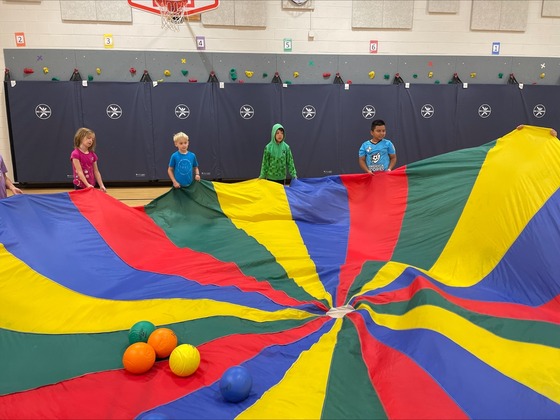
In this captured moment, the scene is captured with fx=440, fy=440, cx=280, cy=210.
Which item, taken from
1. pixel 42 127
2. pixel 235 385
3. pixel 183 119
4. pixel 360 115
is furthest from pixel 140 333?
pixel 360 115

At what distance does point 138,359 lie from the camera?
187 centimetres

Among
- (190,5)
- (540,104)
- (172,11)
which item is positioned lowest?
(540,104)

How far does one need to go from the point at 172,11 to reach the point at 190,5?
417 millimetres

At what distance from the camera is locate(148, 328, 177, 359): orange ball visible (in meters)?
1.98

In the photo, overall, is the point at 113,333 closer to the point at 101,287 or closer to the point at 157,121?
the point at 101,287

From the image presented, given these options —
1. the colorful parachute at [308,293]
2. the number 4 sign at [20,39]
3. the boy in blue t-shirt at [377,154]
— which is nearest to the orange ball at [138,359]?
the colorful parachute at [308,293]

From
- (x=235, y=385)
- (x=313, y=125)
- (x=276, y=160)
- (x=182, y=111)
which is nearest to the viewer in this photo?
(x=235, y=385)

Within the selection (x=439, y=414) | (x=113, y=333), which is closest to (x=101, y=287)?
(x=113, y=333)

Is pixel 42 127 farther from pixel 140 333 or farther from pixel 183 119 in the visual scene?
pixel 140 333

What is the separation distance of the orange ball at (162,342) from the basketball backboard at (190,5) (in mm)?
6077

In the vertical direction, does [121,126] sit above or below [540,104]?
below

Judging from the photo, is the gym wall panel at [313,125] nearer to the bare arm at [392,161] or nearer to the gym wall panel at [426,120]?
the gym wall panel at [426,120]

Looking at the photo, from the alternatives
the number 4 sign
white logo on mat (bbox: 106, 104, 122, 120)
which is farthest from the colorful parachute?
the number 4 sign

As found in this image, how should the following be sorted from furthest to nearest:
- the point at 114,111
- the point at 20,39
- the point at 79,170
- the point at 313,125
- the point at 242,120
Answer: the point at 313,125
the point at 242,120
the point at 114,111
the point at 20,39
the point at 79,170
